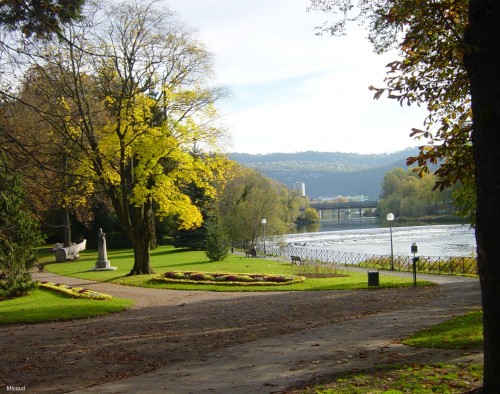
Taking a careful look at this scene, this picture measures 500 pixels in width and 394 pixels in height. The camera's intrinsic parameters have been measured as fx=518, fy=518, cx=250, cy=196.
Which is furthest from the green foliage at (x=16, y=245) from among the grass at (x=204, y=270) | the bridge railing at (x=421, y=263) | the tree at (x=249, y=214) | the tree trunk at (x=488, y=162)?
the tree at (x=249, y=214)

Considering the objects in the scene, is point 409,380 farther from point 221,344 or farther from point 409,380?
point 221,344

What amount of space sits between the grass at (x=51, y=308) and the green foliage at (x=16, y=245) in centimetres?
61

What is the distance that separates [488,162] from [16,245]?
1969 cm

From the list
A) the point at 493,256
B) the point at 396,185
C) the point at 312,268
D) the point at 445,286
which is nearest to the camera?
the point at 493,256

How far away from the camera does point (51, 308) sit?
17547 millimetres

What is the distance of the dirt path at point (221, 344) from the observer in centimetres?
783

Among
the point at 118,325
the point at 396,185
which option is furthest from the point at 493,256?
the point at 396,185

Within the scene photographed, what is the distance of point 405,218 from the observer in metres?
87.2

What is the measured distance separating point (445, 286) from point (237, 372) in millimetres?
15512

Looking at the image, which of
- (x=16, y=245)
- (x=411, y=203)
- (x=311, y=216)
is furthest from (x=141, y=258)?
(x=311, y=216)

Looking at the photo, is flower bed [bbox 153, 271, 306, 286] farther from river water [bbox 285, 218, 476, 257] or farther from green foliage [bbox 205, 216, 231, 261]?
river water [bbox 285, 218, 476, 257]

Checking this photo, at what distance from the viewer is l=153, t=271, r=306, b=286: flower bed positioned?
82.5 feet

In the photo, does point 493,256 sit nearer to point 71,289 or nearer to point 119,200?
point 71,289

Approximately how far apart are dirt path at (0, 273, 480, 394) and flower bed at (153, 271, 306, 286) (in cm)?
645
